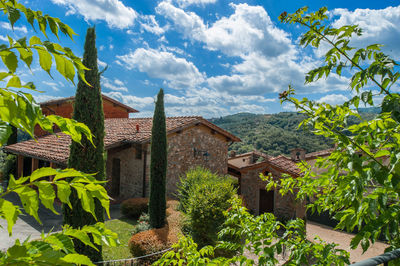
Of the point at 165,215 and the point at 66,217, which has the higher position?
the point at 66,217

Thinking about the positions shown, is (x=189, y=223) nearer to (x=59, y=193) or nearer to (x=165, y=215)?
(x=165, y=215)

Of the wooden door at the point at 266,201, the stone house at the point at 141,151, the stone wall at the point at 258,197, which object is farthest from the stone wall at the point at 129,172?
the wooden door at the point at 266,201

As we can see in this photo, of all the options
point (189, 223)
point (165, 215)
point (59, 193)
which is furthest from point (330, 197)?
point (165, 215)

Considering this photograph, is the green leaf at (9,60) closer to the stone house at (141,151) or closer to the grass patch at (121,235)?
the grass patch at (121,235)

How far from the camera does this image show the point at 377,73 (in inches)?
72.6

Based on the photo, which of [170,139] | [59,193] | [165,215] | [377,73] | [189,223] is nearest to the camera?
[59,193]

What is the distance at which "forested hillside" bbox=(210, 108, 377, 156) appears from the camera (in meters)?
42.7

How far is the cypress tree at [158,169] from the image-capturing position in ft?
33.3

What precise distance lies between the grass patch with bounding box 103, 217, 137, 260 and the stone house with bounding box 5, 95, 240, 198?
2432 mm

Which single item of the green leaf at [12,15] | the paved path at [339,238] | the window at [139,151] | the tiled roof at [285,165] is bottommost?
the paved path at [339,238]

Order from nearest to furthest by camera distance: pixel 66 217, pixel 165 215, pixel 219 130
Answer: pixel 66 217 < pixel 165 215 < pixel 219 130

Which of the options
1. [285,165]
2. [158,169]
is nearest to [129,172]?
[158,169]

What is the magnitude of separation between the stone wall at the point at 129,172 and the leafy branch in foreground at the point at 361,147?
1163 centimetres

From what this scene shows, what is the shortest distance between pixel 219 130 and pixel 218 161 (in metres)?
1.93
